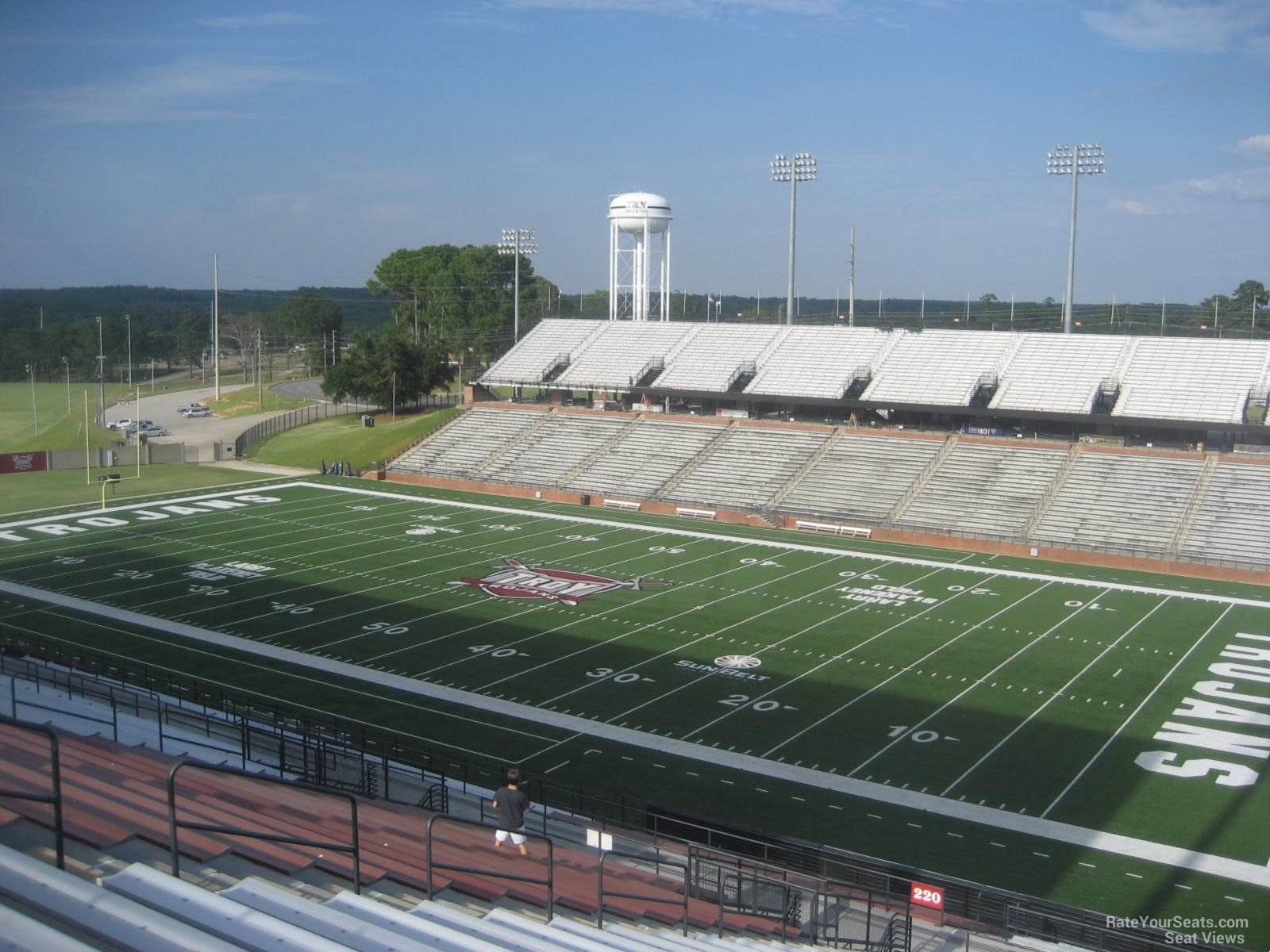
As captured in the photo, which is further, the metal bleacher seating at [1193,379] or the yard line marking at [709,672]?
the metal bleacher seating at [1193,379]

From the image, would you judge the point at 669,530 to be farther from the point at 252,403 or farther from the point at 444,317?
the point at 444,317

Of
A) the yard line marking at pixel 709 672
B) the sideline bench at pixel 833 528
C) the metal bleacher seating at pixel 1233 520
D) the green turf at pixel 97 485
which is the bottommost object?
the yard line marking at pixel 709 672

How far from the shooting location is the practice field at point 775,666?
50.3 feet

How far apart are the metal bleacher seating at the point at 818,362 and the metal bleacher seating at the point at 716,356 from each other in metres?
1.02

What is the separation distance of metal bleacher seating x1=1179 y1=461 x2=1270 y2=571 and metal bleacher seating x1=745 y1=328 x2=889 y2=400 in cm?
1378

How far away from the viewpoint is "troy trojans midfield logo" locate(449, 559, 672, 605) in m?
27.3

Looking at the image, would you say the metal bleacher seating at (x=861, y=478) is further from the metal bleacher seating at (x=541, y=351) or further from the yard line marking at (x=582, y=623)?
the metal bleacher seating at (x=541, y=351)

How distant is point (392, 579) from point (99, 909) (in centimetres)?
2481

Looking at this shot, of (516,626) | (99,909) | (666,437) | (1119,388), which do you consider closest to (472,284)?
(666,437)

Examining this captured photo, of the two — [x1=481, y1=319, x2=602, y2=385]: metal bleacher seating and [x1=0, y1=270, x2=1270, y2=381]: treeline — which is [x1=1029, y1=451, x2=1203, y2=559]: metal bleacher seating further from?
[x1=481, y1=319, x2=602, y2=385]: metal bleacher seating

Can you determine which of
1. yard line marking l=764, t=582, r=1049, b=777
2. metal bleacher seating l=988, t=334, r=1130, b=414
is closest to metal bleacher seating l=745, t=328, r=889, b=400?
metal bleacher seating l=988, t=334, r=1130, b=414

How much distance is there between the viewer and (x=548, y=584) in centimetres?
2831

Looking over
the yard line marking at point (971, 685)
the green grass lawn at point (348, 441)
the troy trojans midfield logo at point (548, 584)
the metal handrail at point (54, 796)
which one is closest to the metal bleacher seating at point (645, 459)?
the green grass lawn at point (348, 441)

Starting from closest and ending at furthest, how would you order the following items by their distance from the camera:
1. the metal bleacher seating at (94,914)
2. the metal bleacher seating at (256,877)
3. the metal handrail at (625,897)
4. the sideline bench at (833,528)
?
the metal bleacher seating at (94,914) → the metal bleacher seating at (256,877) → the metal handrail at (625,897) → the sideline bench at (833,528)
